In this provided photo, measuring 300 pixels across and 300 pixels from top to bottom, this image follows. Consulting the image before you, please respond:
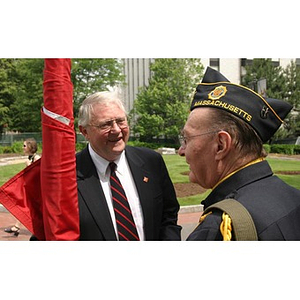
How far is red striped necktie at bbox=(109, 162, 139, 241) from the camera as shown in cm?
205

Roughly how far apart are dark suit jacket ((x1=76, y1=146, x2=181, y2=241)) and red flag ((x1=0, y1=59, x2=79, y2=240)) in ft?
0.48

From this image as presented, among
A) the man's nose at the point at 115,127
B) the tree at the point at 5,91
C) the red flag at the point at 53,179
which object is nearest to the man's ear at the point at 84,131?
the man's nose at the point at 115,127

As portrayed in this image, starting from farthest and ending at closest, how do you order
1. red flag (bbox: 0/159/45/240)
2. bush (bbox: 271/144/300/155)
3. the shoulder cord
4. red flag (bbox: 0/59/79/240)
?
1. bush (bbox: 271/144/300/155)
2. red flag (bbox: 0/159/45/240)
3. red flag (bbox: 0/59/79/240)
4. the shoulder cord

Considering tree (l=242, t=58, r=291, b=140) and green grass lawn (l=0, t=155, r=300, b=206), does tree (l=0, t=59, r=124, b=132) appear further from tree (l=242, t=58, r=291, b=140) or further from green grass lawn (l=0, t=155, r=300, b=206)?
tree (l=242, t=58, r=291, b=140)

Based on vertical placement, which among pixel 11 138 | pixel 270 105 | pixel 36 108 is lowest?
pixel 11 138

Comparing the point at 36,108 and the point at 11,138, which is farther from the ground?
the point at 36,108

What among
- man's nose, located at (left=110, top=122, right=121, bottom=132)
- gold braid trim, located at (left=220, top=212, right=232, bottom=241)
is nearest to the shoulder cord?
gold braid trim, located at (left=220, top=212, right=232, bottom=241)

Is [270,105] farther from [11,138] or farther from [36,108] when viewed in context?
[11,138]

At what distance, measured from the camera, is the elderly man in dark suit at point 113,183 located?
6.59 ft

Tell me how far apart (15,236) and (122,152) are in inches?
177

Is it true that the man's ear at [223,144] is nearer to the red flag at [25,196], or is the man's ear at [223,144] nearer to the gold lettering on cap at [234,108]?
the gold lettering on cap at [234,108]

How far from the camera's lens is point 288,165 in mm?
12359

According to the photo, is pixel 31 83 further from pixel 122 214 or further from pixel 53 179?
pixel 53 179

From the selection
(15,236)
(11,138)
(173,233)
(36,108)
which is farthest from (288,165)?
(11,138)
